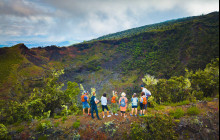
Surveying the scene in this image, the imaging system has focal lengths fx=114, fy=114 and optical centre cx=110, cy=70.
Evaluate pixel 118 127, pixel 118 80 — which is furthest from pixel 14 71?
pixel 118 127

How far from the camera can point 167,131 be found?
197 inches

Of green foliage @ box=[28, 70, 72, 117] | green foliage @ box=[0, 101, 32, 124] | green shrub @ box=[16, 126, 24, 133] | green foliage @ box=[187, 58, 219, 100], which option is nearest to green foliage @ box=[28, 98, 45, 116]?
green foliage @ box=[28, 70, 72, 117]

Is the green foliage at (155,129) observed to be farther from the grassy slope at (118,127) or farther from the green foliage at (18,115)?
the green foliage at (18,115)

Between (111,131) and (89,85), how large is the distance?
121 ft

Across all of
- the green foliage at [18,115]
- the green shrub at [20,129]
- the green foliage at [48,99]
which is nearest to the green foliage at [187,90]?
the green foliage at [48,99]

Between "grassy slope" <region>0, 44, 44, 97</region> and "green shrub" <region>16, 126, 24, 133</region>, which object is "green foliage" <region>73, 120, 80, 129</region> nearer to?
"green shrub" <region>16, 126, 24, 133</region>

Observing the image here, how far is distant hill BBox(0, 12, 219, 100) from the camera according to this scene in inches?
1335

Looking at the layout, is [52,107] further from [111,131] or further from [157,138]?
[157,138]

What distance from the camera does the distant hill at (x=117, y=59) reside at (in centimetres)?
3390

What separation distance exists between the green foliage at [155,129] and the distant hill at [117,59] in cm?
2975

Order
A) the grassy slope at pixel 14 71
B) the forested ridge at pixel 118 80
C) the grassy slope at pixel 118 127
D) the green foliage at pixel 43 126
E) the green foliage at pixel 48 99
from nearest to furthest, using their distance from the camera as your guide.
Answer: the grassy slope at pixel 118 127 < the forested ridge at pixel 118 80 < the green foliage at pixel 43 126 < the green foliage at pixel 48 99 < the grassy slope at pixel 14 71

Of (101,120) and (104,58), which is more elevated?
(104,58)

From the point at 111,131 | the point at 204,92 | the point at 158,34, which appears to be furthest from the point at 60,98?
the point at 158,34

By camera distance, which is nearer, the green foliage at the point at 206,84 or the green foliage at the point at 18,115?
the green foliage at the point at 18,115
